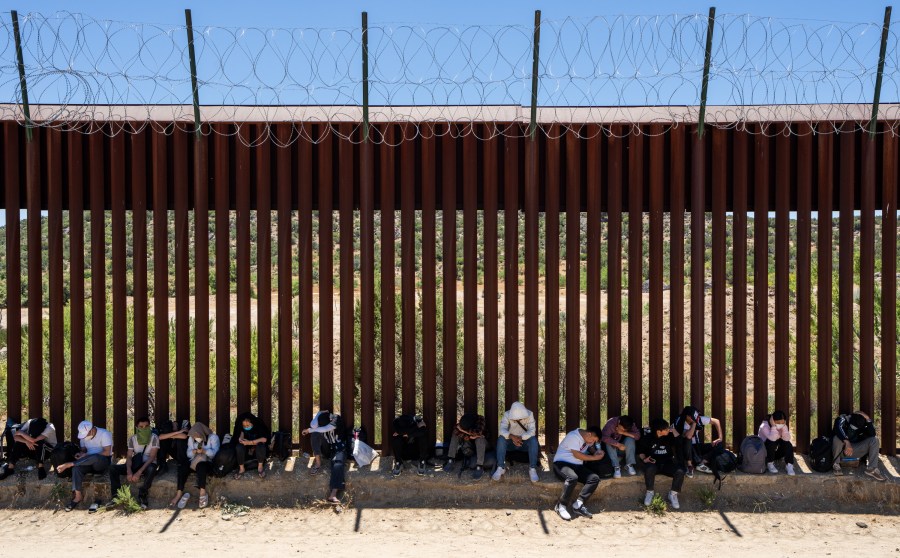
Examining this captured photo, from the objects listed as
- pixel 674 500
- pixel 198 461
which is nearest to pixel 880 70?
pixel 674 500

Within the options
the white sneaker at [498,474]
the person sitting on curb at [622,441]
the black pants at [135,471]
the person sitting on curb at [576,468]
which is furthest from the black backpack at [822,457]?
the black pants at [135,471]

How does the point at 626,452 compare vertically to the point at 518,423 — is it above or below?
below

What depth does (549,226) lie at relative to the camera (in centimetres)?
813

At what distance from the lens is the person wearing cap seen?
7328 mm

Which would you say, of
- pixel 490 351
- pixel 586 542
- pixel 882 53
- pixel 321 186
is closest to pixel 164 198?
pixel 321 186

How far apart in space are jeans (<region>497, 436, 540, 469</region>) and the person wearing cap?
4212 millimetres

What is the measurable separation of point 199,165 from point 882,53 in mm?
7597

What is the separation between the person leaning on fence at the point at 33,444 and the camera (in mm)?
7535

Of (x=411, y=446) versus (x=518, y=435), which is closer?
(x=518, y=435)

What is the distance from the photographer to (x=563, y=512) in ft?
23.6

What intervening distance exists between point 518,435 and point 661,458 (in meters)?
1.54

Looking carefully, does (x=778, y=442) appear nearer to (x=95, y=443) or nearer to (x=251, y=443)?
(x=251, y=443)

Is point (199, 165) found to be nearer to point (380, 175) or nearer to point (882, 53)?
point (380, 175)

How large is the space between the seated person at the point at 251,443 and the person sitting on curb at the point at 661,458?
4089mm
